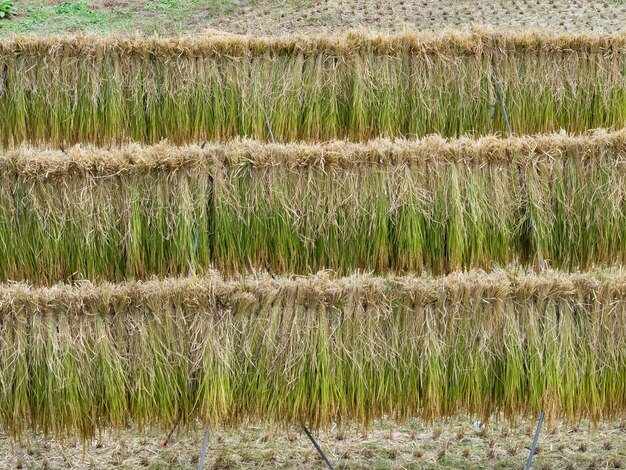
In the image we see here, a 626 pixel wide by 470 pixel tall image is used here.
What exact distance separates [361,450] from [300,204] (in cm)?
119

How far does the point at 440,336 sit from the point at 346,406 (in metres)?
0.42

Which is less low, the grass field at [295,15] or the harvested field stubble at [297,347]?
the grass field at [295,15]

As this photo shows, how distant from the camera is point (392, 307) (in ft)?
9.73

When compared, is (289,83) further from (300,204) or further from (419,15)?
(419,15)

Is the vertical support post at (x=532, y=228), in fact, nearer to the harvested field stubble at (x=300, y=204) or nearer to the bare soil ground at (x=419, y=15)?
the harvested field stubble at (x=300, y=204)

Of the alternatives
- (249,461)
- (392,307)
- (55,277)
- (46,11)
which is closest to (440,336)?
(392,307)

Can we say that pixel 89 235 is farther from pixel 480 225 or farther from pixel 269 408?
pixel 480 225

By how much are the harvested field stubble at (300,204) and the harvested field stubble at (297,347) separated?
1.56 ft

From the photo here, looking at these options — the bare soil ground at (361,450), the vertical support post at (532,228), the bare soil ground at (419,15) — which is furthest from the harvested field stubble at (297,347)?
the bare soil ground at (419,15)

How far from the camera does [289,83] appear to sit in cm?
411

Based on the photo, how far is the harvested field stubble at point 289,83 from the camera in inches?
161

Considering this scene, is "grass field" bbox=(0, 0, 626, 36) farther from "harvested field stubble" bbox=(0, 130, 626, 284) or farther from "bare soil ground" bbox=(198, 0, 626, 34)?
"harvested field stubble" bbox=(0, 130, 626, 284)

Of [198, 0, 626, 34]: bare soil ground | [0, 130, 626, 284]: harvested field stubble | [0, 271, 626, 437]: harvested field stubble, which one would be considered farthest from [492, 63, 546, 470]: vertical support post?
[198, 0, 626, 34]: bare soil ground

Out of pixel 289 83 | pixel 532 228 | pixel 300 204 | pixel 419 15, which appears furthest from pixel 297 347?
pixel 419 15
